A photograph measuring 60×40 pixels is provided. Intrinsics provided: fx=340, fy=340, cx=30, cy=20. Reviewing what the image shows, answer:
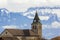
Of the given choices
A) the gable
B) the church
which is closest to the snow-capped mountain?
the gable

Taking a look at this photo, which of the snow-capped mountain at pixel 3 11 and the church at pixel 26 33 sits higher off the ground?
the snow-capped mountain at pixel 3 11

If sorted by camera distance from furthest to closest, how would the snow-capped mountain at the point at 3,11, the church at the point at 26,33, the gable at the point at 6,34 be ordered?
1. the church at the point at 26,33
2. the gable at the point at 6,34
3. the snow-capped mountain at the point at 3,11

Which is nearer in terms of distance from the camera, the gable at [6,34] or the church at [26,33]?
the gable at [6,34]

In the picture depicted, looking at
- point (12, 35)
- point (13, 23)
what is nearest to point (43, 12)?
point (13, 23)

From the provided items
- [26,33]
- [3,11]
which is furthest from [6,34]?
[3,11]

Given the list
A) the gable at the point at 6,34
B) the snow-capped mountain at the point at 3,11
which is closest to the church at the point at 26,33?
the gable at the point at 6,34

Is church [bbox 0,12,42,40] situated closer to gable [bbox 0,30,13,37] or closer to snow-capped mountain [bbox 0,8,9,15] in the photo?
gable [bbox 0,30,13,37]

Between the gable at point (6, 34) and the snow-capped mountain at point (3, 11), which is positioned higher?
the snow-capped mountain at point (3, 11)

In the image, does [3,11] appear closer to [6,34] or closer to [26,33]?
[6,34]

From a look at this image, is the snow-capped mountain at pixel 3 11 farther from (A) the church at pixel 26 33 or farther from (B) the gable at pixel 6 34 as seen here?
(A) the church at pixel 26 33

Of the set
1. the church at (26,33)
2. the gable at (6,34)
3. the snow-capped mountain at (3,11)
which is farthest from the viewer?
the church at (26,33)

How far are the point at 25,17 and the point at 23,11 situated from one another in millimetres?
372

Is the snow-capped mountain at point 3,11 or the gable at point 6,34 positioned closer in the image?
the snow-capped mountain at point 3,11

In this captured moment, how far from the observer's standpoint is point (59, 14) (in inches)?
713
